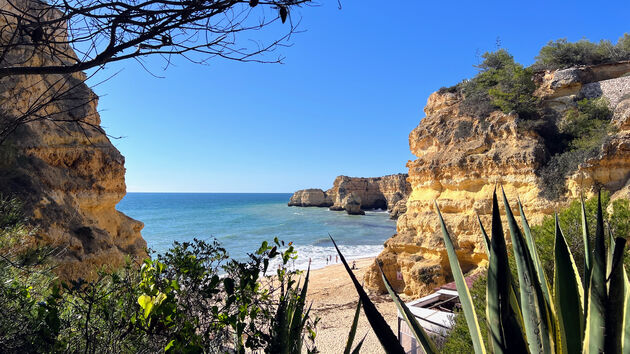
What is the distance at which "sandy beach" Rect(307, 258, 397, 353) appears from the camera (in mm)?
9492

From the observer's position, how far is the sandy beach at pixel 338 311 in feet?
31.1

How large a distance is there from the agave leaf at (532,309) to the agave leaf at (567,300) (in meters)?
0.05

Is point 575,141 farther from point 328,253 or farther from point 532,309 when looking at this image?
point 328,253

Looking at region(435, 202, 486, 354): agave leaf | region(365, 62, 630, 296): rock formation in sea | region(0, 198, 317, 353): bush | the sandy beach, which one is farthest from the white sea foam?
region(435, 202, 486, 354): agave leaf

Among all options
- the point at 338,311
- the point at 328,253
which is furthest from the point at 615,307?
the point at 328,253

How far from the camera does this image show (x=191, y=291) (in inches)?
71.9

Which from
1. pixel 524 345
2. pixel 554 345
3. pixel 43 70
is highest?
pixel 43 70

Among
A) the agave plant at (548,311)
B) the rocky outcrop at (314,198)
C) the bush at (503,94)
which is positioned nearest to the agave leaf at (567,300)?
the agave plant at (548,311)

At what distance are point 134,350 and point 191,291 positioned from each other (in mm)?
455

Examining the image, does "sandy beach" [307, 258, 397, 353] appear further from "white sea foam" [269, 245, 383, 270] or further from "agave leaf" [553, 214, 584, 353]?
"agave leaf" [553, 214, 584, 353]

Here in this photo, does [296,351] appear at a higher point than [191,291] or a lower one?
lower

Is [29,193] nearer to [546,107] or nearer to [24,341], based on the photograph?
[24,341]

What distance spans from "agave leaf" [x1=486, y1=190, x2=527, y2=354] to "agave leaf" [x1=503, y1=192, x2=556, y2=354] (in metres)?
0.15

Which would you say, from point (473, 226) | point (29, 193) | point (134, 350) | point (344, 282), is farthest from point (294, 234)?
point (134, 350)
